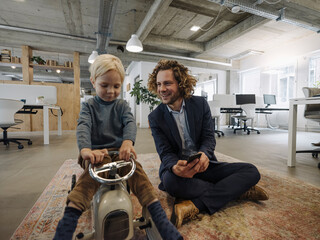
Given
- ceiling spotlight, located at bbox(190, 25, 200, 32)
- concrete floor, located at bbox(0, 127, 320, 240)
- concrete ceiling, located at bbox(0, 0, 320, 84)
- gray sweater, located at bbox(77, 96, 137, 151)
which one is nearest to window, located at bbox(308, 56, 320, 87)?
concrete ceiling, located at bbox(0, 0, 320, 84)

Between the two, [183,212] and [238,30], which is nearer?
[183,212]

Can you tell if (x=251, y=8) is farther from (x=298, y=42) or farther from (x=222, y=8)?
(x=298, y=42)

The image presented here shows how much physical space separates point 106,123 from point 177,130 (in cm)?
43

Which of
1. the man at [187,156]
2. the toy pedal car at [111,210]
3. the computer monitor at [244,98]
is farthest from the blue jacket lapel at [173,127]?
the computer monitor at [244,98]

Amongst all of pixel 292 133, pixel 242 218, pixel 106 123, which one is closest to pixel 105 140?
pixel 106 123

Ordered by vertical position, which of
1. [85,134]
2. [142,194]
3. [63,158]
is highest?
[85,134]

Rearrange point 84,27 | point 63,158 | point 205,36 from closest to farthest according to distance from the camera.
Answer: point 63,158
point 84,27
point 205,36

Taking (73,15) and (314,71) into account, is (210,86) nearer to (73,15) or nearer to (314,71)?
(314,71)

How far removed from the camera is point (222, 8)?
405cm

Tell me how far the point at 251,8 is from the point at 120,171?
4.02 metres

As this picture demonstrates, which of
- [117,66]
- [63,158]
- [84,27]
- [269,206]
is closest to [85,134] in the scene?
[117,66]

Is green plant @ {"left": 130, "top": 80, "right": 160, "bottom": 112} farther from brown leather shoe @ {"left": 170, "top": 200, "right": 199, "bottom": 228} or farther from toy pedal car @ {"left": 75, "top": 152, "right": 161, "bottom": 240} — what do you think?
toy pedal car @ {"left": 75, "top": 152, "right": 161, "bottom": 240}

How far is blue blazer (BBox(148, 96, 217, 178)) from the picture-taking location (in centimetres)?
109

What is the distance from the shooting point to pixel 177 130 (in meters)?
1.09
